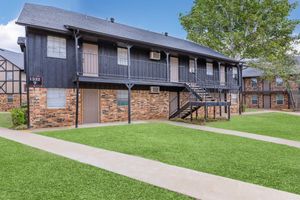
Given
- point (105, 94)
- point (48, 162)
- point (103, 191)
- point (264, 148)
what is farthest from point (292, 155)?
point (105, 94)

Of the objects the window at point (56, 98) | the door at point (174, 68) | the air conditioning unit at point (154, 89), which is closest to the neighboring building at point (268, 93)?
the door at point (174, 68)

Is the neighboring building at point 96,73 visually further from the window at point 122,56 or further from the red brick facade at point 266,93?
the red brick facade at point 266,93

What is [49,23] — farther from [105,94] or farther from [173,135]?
→ [173,135]

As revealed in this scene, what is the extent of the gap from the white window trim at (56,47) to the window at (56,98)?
70.6 inches

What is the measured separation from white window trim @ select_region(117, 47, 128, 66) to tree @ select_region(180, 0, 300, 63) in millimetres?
16617

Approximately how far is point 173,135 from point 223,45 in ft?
75.8

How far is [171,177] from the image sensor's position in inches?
225

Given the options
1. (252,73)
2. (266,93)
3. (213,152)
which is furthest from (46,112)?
(252,73)

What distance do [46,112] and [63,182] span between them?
9.48 m

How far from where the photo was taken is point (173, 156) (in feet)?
25.2

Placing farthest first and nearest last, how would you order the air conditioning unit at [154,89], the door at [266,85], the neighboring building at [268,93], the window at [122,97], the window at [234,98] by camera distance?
the door at [266,85] < the neighboring building at [268,93] < the window at [234,98] < the air conditioning unit at [154,89] < the window at [122,97]

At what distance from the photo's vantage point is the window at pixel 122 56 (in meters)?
17.2

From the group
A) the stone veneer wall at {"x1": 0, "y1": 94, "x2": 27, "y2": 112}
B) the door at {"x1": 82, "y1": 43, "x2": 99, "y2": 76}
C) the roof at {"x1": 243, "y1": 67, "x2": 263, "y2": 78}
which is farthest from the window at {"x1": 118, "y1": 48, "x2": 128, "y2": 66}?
the roof at {"x1": 243, "y1": 67, "x2": 263, "y2": 78}

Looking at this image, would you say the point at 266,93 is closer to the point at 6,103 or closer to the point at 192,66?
the point at 192,66
